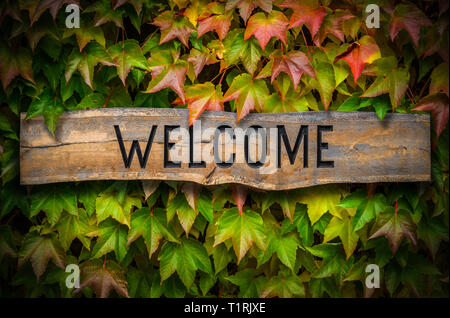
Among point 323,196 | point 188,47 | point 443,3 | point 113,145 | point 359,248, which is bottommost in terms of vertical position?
point 359,248

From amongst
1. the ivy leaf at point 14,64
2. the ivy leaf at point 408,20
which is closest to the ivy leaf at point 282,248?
the ivy leaf at point 408,20

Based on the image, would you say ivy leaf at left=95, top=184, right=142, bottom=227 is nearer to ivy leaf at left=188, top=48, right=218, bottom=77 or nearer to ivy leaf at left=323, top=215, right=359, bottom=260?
ivy leaf at left=188, top=48, right=218, bottom=77

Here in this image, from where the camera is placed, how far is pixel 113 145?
122 centimetres

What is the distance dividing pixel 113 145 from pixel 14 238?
529 millimetres

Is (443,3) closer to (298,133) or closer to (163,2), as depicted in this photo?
(298,133)

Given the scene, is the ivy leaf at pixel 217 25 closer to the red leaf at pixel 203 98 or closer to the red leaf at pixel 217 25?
the red leaf at pixel 217 25

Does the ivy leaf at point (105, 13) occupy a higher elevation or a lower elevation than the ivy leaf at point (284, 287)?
higher

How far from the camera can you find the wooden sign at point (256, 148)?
121cm

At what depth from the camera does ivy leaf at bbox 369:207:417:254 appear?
1.20m

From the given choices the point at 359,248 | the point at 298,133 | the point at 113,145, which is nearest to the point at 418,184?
the point at 359,248

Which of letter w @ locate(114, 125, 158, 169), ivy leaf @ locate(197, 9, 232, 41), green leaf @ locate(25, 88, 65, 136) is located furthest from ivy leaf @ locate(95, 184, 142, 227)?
ivy leaf @ locate(197, 9, 232, 41)

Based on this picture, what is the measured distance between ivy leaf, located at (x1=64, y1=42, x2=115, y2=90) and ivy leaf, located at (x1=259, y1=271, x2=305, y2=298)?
0.90 m

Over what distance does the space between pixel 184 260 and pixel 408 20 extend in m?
1.06

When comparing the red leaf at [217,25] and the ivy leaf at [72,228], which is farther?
the ivy leaf at [72,228]
